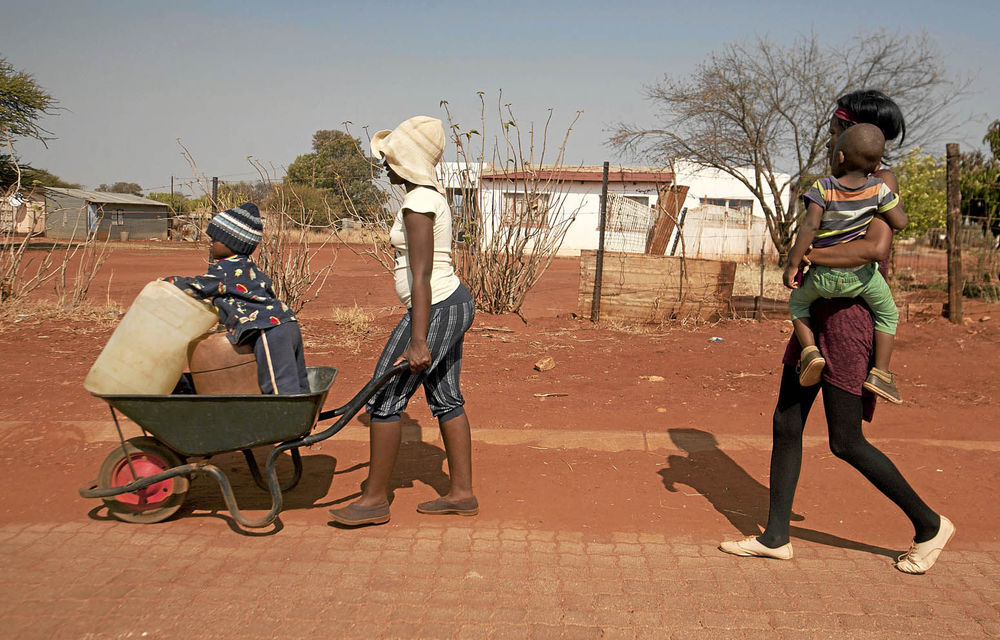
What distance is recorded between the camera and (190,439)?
131 inches

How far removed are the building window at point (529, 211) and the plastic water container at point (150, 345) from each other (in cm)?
615

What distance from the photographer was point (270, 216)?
8.71 meters

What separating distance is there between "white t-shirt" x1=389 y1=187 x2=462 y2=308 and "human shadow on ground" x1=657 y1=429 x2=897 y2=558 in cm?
166

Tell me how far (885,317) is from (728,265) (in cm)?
630

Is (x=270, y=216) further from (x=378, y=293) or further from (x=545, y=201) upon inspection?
(x=378, y=293)

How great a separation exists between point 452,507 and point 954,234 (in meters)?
7.58

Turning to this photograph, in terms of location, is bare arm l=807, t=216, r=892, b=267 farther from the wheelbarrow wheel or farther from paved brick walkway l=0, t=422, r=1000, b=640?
the wheelbarrow wheel

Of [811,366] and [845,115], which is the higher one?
[845,115]

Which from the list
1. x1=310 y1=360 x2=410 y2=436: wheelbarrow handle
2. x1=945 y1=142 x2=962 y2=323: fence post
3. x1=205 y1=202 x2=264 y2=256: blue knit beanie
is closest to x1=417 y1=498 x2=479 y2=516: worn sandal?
x1=310 y1=360 x2=410 y2=436: wheelbarrow handle

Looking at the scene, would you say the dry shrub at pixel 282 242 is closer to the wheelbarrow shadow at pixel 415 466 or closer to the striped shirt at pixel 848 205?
the wheelbarrow shadow at pixel 415 466

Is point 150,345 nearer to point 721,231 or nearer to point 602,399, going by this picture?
point 602,399

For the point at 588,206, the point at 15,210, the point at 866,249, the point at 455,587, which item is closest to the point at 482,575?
the point at 455,587

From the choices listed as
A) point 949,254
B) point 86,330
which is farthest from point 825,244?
point 86,330

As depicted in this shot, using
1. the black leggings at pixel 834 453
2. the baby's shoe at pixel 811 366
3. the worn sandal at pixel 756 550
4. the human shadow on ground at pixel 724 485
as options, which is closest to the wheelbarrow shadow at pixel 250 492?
the human shadow on ground at pixel 724 485
